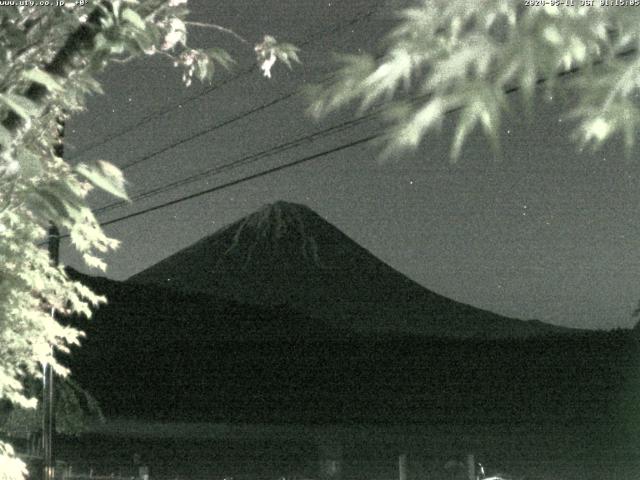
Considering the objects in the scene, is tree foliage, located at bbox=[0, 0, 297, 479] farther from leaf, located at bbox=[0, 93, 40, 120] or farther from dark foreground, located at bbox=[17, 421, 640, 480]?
dark foreground, located at bbox=[17, 421, 640, 480]

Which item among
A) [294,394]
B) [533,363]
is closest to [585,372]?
[533,363]

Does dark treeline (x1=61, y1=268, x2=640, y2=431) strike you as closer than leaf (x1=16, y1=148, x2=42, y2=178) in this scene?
No

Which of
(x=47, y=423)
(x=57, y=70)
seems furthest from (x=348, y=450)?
(x=57, y=70)

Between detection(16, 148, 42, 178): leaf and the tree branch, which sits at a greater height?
the tree branch

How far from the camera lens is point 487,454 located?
126ft

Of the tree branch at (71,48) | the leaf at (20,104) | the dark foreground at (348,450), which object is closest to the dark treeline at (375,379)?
the dark foreground at (348,450)

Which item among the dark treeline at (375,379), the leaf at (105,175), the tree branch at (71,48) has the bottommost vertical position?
the leaf at (105,175)

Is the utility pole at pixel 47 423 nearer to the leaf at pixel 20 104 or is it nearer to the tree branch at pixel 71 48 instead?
the tree branch at pixel 71 48

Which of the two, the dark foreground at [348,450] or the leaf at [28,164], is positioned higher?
the dark foreground at [348,450]

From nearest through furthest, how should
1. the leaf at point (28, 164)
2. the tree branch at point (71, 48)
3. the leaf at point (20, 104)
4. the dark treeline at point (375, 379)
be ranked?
the leaf at point (20, 104), the leaf at point (28, 164), the tree branch at point (71, 48), the dark treeline at point (375, 379)

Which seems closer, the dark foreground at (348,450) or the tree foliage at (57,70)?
the tree foliage at (57,70)

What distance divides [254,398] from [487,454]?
23.6 metres

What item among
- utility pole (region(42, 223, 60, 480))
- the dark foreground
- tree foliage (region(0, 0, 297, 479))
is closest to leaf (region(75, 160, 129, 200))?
tree foliage (region(0, 0, 297, 479))

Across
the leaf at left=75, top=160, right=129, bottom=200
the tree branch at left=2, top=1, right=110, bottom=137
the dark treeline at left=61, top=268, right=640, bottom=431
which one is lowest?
the leaf at left=75, top=160, right=129, bottom=200
